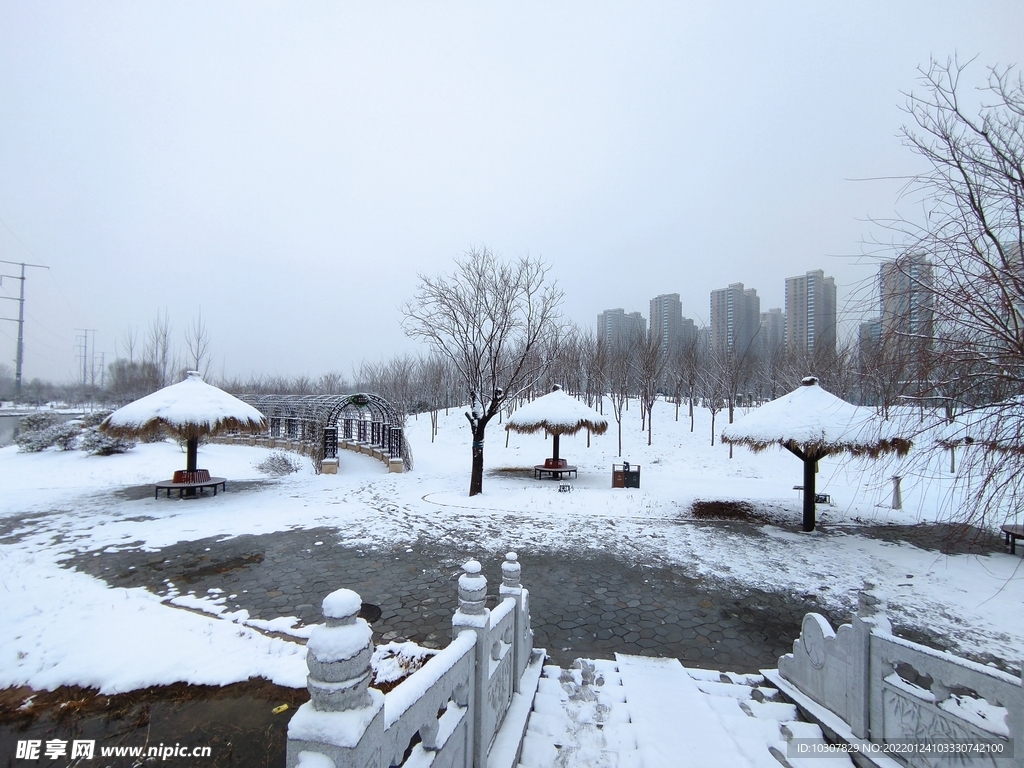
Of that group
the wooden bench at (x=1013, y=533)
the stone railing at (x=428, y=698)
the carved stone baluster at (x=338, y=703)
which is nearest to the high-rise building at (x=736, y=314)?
the wooden bench at (x=1013, y=533)

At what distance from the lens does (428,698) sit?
2.20 metres

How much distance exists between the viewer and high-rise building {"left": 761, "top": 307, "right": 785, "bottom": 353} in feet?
95.1

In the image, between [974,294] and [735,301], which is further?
[735,301]

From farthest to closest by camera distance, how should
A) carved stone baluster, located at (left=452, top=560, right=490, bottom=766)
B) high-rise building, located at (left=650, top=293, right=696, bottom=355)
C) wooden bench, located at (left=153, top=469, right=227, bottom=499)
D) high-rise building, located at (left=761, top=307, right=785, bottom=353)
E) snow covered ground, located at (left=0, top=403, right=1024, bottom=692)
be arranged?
1. high-rise building, located at (left=650, top=293, right=696, bottom=355)
2. high-rise building, located at (left=761, top=307, right=785, bottom=353)
3. wooden bench, located at (left=153, top=469, right=227, bottom=499)
4. snow covered ground, located at (left=0, top=403, right=1024, bottom=692)
5. carved stone baluster, located at (left=452, top=560, right=490, bottom=766)

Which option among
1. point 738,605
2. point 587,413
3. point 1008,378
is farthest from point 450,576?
point 587,413

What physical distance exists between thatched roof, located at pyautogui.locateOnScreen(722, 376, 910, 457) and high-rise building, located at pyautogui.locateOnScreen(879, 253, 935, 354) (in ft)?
20.6

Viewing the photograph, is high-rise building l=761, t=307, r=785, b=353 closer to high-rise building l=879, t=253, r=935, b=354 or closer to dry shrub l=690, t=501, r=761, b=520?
dry shrub l=690, t=501, r=761, b=520

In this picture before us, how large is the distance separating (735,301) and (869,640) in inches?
1450

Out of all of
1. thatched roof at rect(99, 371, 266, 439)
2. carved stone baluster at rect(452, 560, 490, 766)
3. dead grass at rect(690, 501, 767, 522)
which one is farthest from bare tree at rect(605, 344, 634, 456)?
carved stone baluster at rect(452, 560, 490, 766)

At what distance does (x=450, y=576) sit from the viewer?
22.3 feet

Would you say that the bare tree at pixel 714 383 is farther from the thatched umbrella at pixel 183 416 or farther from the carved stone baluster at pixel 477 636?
the carved stone baluster at pixel 477 636

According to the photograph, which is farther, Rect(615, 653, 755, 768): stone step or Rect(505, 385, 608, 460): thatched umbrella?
Rect(505, 385, 608, 460): thatched umbrella

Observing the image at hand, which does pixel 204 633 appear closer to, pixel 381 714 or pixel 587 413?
pixel 381 714

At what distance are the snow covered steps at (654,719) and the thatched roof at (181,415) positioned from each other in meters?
11.3
